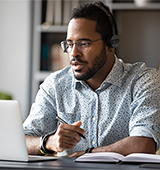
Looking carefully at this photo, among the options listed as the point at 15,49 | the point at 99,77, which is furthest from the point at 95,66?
the point at 15,49

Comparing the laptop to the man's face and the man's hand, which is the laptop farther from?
the man's face

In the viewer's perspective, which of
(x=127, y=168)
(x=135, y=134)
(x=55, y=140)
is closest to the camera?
(x=127, y=168)

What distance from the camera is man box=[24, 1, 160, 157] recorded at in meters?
1.64

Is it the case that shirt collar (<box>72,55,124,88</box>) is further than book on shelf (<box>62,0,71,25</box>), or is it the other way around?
book on shelf (<box>62,0,71,25</box>)

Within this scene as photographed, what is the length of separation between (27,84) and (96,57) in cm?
192

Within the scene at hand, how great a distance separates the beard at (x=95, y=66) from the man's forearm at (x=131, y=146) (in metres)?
0.43

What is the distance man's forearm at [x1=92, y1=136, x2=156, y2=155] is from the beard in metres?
0.43

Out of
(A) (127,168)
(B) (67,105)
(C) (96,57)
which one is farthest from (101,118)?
(A) (127,168)

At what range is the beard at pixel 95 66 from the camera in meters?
1.73

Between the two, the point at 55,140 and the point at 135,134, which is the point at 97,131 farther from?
the point at 55,140

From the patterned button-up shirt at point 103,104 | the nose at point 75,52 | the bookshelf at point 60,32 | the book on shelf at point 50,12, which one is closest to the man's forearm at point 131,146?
the patterned button-up shirt at point 103,104

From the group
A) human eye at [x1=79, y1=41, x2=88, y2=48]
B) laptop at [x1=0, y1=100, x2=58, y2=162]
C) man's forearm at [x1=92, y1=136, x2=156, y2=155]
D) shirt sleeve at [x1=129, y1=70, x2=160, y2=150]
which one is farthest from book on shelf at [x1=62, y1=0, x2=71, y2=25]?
laptop at [x1=0, y1=100, x2=58, y2=162]

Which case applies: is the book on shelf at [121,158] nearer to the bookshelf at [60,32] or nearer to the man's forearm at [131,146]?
the man's forearm at [131,146]

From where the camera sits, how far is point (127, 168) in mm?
1002
